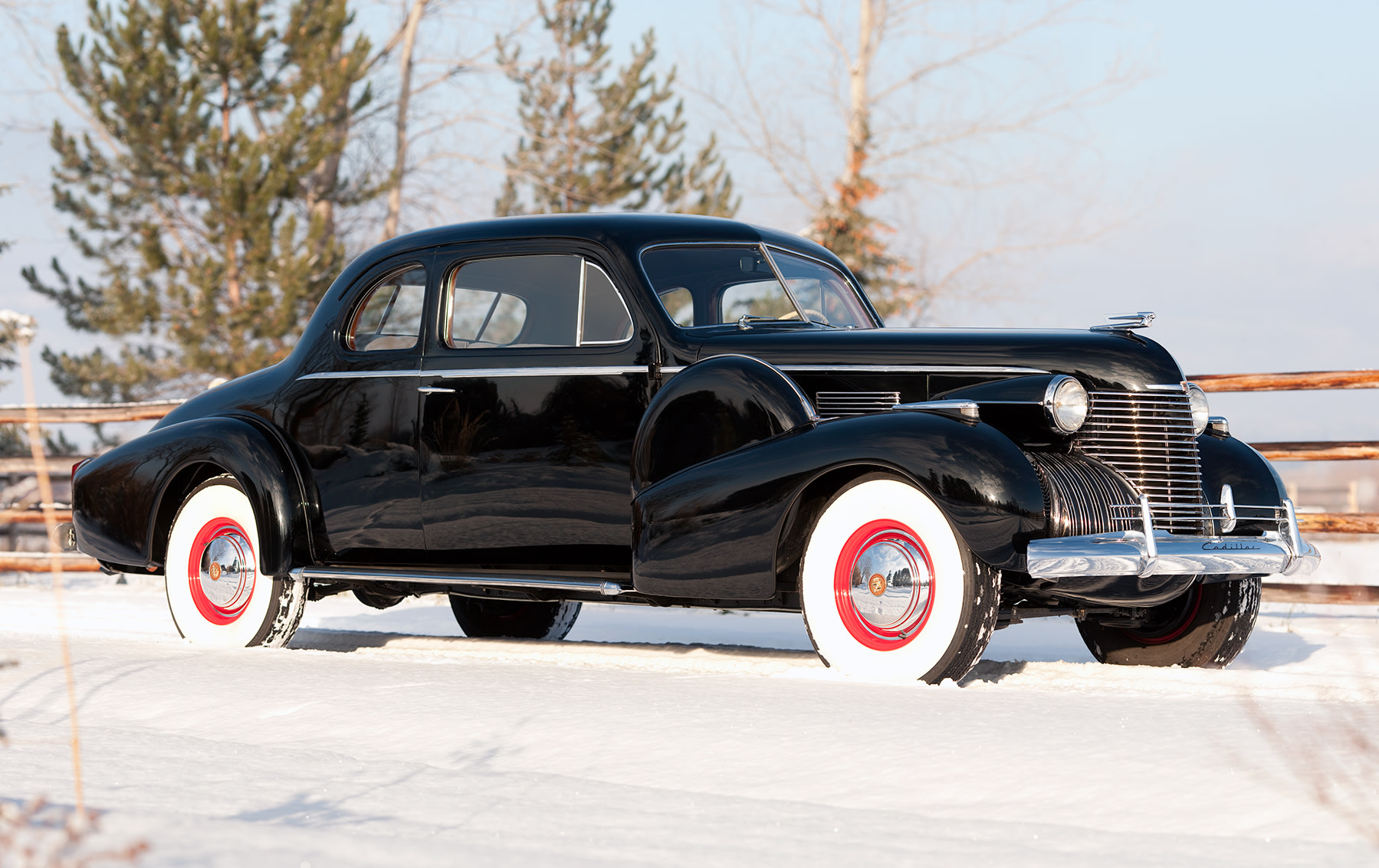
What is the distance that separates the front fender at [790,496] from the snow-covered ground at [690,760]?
393 millimetres

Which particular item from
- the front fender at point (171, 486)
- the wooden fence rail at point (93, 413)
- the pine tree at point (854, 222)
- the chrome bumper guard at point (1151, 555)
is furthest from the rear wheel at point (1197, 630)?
the pine tree at point (854, 222)

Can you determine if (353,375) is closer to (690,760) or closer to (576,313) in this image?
(576,313)

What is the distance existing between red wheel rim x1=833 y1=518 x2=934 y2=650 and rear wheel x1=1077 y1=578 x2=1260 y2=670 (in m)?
1.42

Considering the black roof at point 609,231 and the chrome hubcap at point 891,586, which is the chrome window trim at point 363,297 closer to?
the black roof at point 609,231

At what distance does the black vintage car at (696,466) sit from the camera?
4.59m

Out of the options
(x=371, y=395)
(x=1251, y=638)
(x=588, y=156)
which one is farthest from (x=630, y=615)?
(x=588, y=156)

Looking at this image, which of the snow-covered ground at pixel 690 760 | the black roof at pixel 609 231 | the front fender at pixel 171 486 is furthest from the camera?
the front fender at pixel 171 486

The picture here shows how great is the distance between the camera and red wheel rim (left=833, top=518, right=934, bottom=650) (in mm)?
4598

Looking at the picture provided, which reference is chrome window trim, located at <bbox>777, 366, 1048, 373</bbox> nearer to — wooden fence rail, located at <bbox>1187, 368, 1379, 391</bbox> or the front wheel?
the front wheel

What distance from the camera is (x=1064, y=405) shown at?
188 inches

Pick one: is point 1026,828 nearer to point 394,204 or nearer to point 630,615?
point 630,615

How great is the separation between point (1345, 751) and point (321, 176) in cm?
2357

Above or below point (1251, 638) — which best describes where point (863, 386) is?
above

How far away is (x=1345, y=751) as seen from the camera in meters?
3.29
